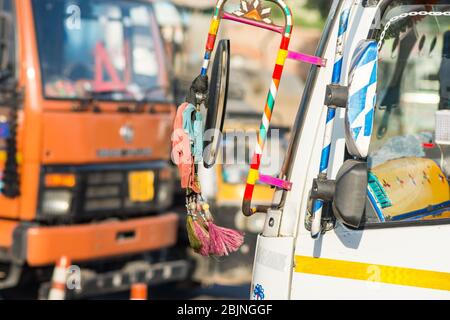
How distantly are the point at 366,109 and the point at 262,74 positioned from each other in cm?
1382

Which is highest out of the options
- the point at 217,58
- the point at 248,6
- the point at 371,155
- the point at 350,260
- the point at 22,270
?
the point at 248,6

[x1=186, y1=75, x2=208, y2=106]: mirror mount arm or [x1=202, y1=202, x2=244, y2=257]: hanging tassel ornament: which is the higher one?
[x1=186, y1=75, x2=208, y2=106]: mirror mount arm

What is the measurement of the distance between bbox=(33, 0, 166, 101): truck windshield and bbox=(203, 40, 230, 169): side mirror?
406 cm

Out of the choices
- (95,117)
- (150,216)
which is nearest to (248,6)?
(95,117)

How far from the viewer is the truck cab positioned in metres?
2.96

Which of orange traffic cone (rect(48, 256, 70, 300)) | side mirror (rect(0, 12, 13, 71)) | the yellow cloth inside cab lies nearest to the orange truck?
side mirror (rect(0, 12, 13, 71))

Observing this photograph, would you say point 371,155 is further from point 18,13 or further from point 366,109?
point 18,13

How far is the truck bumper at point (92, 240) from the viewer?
271 inches

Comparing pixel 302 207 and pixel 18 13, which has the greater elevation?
pixel 18 13

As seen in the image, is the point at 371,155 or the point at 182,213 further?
the point at 182,213

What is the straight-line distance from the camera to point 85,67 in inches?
292

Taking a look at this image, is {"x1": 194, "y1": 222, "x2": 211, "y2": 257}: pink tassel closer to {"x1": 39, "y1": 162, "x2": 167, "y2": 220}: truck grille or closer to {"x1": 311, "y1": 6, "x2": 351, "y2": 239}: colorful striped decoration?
{"x1": 311, "y1": 6, "x2": 351, "y2": 239}: colorful striped decoration

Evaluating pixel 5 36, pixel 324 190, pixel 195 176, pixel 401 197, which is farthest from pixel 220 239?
pixel 5 36

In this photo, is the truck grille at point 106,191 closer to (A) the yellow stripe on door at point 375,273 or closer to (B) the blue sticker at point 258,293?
(B) the blue sticker at point 258,293
